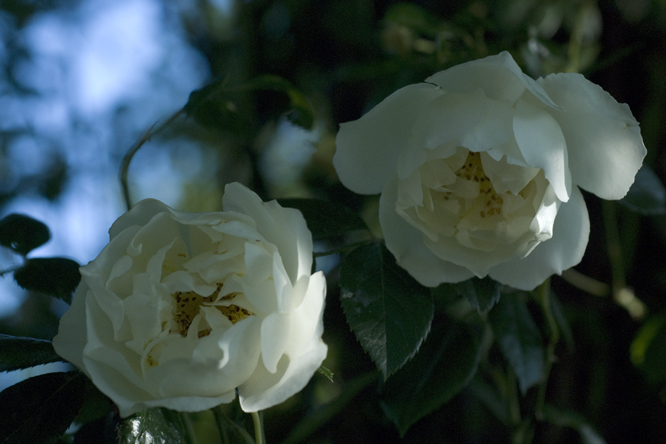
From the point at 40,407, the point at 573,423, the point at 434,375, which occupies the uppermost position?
the point at 40,407

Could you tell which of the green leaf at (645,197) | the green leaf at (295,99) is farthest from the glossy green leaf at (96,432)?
the green leaf at (645,197)

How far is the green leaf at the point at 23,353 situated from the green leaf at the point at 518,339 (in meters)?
0.46

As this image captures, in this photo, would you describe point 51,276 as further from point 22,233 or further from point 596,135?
point 596,135

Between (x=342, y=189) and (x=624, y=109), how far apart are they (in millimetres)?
482

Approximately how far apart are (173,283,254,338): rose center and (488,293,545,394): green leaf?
32 centimetres

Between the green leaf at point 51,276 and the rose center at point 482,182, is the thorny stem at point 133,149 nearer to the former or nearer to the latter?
the green leaf at point 51,276

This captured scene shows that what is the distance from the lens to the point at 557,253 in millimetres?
417

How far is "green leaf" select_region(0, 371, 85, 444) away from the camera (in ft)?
1.20

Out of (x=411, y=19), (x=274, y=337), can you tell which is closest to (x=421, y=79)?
(x=411, y=19)

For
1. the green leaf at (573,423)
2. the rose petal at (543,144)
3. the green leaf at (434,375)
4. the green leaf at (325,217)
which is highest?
the rose petal at (543,144)

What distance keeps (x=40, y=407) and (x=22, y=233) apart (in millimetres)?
217

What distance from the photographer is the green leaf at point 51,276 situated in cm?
47

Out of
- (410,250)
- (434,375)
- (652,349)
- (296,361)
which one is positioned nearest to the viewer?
(296,361)

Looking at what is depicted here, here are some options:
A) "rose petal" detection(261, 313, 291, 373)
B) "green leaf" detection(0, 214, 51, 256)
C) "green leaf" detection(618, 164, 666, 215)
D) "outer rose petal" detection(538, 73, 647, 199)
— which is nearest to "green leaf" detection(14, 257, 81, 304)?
"green leaf" detection(0, 214, 51, 256)
